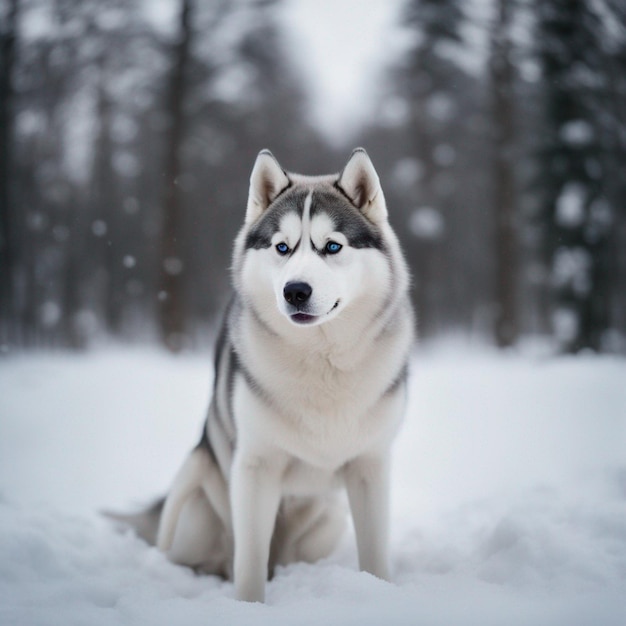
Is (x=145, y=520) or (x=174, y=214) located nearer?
(x=145, y=520)

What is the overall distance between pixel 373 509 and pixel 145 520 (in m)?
1.29

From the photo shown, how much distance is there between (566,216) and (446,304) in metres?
3.04

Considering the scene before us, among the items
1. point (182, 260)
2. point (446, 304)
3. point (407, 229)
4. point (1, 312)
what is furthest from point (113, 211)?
point (446, 304)

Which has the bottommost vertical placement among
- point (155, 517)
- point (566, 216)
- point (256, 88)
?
point (155, 517)

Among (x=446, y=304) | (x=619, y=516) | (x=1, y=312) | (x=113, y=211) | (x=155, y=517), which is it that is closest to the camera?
(x=619, y=516)

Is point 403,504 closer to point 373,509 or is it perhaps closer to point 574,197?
point 373,509

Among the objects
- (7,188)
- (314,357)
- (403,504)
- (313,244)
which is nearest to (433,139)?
(7,188)

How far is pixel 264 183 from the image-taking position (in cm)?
232

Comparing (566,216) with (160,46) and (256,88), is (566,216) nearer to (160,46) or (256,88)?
(256,88)

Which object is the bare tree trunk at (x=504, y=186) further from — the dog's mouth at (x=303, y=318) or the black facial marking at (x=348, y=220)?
the dog's mouth at (x=303, y=318)

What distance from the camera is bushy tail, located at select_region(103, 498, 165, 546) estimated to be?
2804 millimetres

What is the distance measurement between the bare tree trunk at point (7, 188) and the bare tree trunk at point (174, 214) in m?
2.05

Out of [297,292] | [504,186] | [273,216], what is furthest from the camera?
[504,186]

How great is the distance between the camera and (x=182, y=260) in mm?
8562
